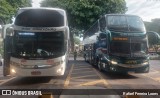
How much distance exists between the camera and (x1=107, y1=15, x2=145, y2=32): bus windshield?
1577 centimetres

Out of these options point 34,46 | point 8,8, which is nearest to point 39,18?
point 34,46

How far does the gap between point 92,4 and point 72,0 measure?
3898 mm

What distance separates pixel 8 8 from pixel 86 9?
10557 mm

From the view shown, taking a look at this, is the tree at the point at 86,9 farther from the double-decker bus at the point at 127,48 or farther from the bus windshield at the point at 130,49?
the bus windshield at the point at 130,49

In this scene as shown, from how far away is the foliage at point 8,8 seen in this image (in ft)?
103

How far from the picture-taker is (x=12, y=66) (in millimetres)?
12180

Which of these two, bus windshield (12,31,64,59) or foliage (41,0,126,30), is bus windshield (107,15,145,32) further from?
foliage (41,0,126,30)

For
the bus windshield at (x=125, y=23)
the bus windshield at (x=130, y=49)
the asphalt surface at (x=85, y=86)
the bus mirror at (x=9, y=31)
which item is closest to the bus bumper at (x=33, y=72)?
the asphalt surface at (x=85, y=86)

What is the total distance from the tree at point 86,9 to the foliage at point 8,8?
3.66 meters

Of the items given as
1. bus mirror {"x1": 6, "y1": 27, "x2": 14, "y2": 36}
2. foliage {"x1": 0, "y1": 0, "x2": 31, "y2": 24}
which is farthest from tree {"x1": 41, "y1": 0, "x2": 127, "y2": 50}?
bus mirror {"x1": 6, "y1": 27, "x2": 14, "y2": 36}

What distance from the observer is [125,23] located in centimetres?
1614

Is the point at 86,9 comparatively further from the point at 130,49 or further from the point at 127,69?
the point at 127,69

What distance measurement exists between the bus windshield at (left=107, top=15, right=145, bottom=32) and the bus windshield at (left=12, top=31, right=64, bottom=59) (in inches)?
182

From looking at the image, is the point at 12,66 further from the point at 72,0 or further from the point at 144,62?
the point at 72,0
